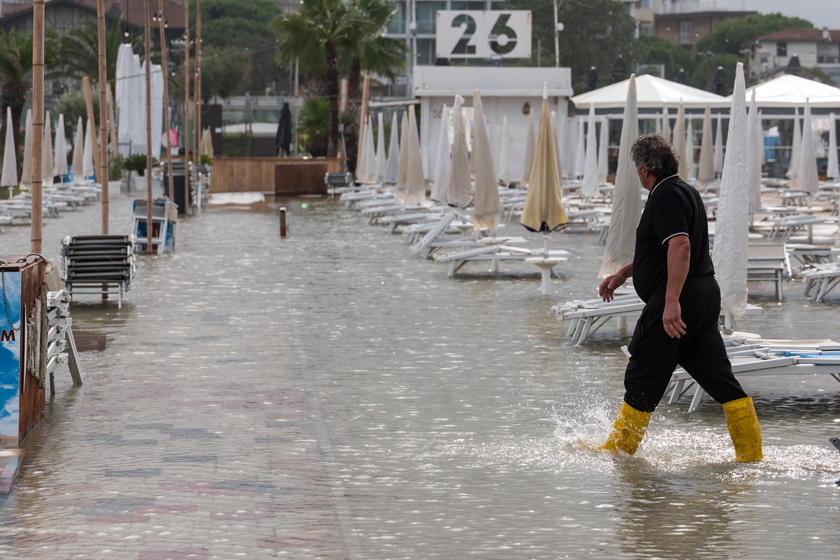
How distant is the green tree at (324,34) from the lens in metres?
43.5

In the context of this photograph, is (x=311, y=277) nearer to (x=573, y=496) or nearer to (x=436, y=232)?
(x=436, y=232)

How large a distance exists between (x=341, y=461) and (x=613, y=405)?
2156 millimetres

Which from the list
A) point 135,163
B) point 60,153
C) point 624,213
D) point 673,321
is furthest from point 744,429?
point 135,163

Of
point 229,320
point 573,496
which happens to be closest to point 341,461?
point 573,496

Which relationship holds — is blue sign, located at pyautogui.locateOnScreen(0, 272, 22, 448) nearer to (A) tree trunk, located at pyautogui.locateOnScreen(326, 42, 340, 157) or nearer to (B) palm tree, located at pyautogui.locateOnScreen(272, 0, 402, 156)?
(B) palm tree, located at pyautogui.locateOnScreen(272, 0, 402, 156)

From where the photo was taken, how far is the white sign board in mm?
43438

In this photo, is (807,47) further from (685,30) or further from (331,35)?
(331,35)

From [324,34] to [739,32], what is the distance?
9609 centimetres

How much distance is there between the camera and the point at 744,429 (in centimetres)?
639

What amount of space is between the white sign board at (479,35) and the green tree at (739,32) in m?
→ 88.6

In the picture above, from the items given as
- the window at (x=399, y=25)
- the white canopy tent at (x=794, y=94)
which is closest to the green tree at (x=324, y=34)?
the white canopy tent at (x=794, y=94)

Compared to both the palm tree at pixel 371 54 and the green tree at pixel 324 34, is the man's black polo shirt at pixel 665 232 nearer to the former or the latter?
the green tree at pixel 324 34

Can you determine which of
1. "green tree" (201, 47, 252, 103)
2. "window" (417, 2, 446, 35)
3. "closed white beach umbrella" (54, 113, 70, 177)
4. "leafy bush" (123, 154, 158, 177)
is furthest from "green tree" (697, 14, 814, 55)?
"closed white beach umbrella" (54, 113, 70, 177)

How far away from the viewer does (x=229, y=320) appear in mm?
11961
